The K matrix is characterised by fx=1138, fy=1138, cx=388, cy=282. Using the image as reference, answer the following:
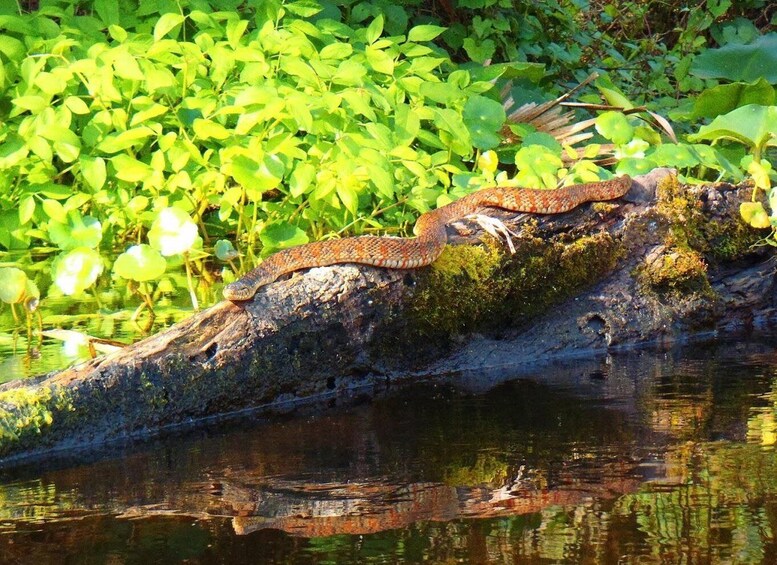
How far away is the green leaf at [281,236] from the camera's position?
303 inches

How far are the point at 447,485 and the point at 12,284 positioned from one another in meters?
2.79

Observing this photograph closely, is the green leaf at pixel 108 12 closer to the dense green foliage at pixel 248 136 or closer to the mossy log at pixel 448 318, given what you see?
the dense green foliage at pixel 248 136

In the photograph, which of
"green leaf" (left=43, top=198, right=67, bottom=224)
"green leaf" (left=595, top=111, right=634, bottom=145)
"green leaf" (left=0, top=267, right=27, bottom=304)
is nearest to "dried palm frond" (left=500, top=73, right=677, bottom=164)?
"green leaf" (left=595, top=111, right=634, bottom=145)

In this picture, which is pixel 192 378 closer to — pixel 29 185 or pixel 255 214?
pixel 255 214

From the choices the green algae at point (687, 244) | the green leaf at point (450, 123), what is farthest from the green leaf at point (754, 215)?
the green leaf at point (450, 123)

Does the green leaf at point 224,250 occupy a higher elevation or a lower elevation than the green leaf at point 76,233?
lower

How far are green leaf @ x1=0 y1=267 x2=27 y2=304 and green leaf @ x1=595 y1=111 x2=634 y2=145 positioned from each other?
13.5ft

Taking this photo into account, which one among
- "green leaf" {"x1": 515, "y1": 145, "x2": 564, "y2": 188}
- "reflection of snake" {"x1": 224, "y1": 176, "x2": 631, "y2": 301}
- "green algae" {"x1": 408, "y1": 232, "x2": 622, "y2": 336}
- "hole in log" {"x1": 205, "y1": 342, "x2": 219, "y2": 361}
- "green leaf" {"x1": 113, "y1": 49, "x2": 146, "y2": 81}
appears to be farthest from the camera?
"green leaf" {"x1": 515, "y1": 145, "x2": 564, "y2": 188}

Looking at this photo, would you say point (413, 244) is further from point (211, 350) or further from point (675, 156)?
point (675, 156)

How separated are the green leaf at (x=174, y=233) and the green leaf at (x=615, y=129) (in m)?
3.25

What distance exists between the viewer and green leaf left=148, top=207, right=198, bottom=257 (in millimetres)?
6160

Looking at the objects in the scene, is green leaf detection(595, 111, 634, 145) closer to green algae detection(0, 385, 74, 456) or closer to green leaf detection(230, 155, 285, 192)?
green leaf detection(230, 155, 285, 192)

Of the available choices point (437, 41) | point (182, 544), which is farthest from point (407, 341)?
point (437, 41)

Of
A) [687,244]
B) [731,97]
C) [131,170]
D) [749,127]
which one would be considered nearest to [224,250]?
[131,170]
